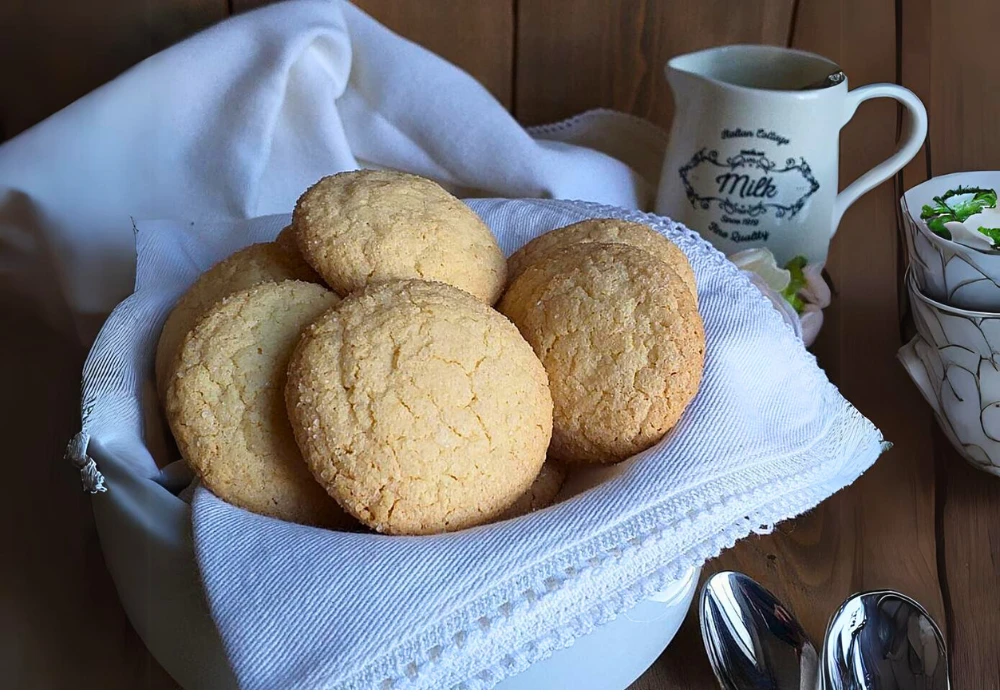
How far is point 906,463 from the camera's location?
612 millimetres

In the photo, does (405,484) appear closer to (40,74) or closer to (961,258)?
(961,258)

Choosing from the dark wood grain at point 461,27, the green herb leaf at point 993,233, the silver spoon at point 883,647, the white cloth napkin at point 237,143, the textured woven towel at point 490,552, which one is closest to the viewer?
the textured woven towel at point 490,552

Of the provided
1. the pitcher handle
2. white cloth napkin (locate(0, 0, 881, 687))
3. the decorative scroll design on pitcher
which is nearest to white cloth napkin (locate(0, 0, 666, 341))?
white cloth napkin (locate(0, 0, 881, 687))

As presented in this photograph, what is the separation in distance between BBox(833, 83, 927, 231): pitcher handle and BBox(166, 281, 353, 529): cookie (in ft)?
1.52

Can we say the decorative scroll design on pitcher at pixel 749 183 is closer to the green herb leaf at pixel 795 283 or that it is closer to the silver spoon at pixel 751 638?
the green herb leaf at pixel 795 283

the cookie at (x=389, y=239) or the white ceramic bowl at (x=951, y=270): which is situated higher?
the cookie at (x=389, y=239)

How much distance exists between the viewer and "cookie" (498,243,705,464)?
429mm

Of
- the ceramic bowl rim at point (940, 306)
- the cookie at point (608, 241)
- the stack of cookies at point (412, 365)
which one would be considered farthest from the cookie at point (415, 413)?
the ceramic bowl rim at point (940, 306)

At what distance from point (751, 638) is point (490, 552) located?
0.59 feet

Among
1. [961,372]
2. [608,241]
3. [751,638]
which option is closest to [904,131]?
[961,372]

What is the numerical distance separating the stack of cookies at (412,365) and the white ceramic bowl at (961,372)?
180 millimetres

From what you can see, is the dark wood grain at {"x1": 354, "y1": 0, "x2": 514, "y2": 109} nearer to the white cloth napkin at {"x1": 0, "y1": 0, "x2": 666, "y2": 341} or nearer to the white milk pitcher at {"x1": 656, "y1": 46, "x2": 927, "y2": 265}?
the white cloth napkin at {"x1": 0, "y1": 0, "x2": 666, "y2": 341}

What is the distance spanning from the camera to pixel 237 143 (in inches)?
26.5

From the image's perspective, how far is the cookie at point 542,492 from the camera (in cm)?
43
